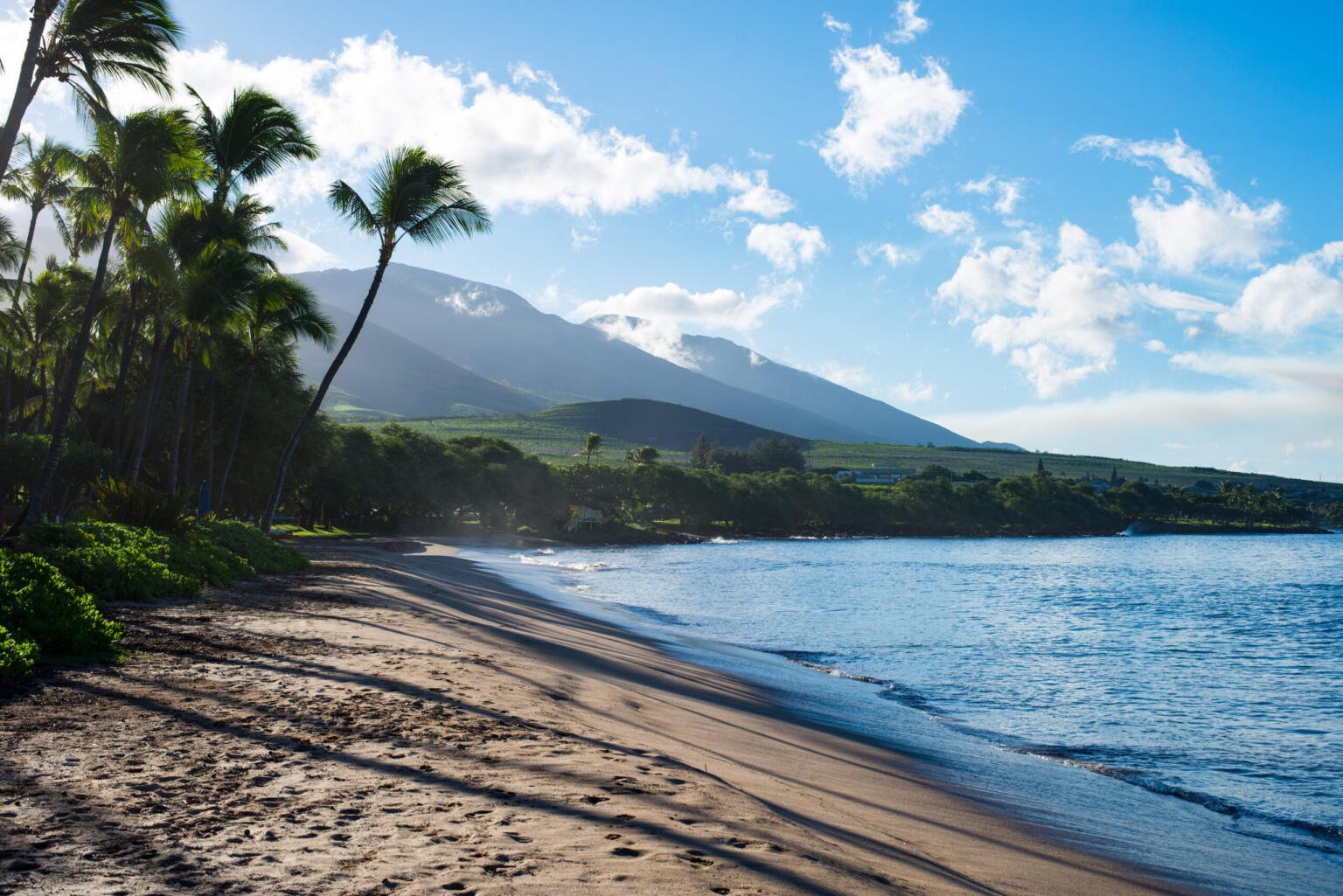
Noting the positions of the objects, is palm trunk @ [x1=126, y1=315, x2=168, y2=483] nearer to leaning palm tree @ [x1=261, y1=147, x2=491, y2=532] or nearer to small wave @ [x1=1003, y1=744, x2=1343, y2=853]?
leaning palm tree @ [x1=261, y1=147, x2=491, y2=532]

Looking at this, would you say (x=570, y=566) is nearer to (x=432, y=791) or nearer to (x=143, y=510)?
(x=143, y=510)

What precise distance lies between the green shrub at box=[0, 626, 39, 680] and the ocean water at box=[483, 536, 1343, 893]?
9703 mm

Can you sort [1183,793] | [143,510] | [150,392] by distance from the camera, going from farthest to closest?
[150,392] < [143,510] < [1183,793]

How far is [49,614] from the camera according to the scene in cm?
895

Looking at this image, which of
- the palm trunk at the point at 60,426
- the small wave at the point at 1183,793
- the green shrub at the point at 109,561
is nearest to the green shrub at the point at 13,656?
the green shrub at the point at 109,561

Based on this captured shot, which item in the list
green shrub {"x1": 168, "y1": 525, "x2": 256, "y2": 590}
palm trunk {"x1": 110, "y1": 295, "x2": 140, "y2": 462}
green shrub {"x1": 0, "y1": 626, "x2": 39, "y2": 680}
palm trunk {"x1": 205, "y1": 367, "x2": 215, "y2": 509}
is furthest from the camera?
palm trunk {"x1": 205, "y1": 367, "x2": 215, "y2": 509}

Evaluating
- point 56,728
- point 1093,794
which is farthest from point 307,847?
point 1093,794

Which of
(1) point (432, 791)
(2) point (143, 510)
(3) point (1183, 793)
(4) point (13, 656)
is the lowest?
(3) point (1183, 793)

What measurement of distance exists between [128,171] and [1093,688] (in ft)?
81.7

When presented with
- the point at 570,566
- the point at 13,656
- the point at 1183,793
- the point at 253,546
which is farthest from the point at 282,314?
the point at 1183,793

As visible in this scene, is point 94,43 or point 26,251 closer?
point 94,43

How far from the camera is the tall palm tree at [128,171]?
20.2 meters

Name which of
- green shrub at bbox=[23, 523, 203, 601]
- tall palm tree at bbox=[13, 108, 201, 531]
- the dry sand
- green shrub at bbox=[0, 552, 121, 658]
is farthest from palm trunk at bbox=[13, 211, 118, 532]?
green shrub at bbox=[0, 552, 121, 658]

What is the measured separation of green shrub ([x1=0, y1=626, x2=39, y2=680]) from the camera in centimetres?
777
